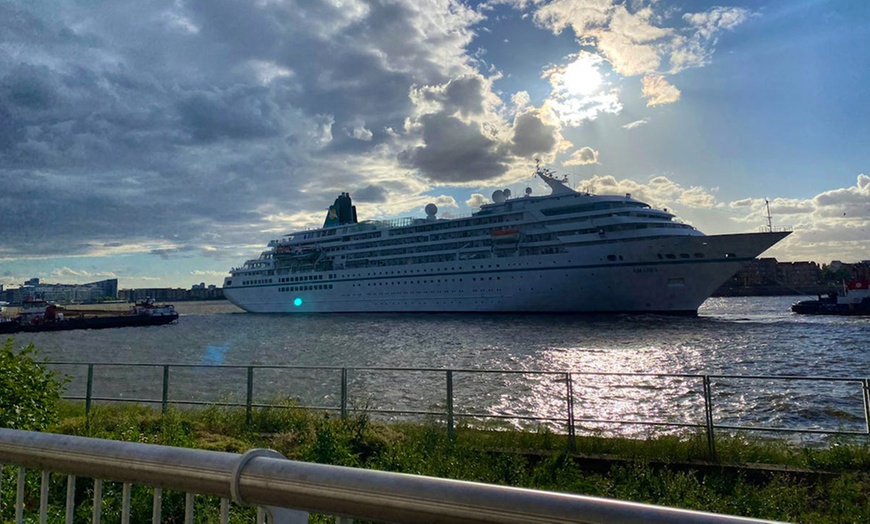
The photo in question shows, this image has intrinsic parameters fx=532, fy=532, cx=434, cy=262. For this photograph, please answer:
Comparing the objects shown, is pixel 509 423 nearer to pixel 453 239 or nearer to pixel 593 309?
pixel 593 309

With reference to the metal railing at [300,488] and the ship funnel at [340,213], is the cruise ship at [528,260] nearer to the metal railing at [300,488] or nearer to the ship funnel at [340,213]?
the ship funnel at [340,213]

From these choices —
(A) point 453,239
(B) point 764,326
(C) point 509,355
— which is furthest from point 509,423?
(A) point 453,239

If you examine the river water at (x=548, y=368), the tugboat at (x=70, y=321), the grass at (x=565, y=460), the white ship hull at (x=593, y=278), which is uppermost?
the white ship hull at (x=593, y=278)

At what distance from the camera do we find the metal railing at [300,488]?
4.61 feet

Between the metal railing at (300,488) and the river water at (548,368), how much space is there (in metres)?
6.87

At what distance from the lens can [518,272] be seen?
206 feet

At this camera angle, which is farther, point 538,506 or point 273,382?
point 273,382

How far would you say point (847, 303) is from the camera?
64562mm

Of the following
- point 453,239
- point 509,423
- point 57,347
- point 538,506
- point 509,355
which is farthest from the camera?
point 453,239

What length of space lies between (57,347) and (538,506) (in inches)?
2229

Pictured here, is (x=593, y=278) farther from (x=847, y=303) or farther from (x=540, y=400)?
(x=540, y=400)

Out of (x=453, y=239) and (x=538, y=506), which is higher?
(x=453, y=239)

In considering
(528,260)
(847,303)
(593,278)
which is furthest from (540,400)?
(847,303)

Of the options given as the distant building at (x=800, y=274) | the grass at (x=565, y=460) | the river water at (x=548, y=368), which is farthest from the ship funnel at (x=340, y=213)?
the distant building at (x=800, y=274)
